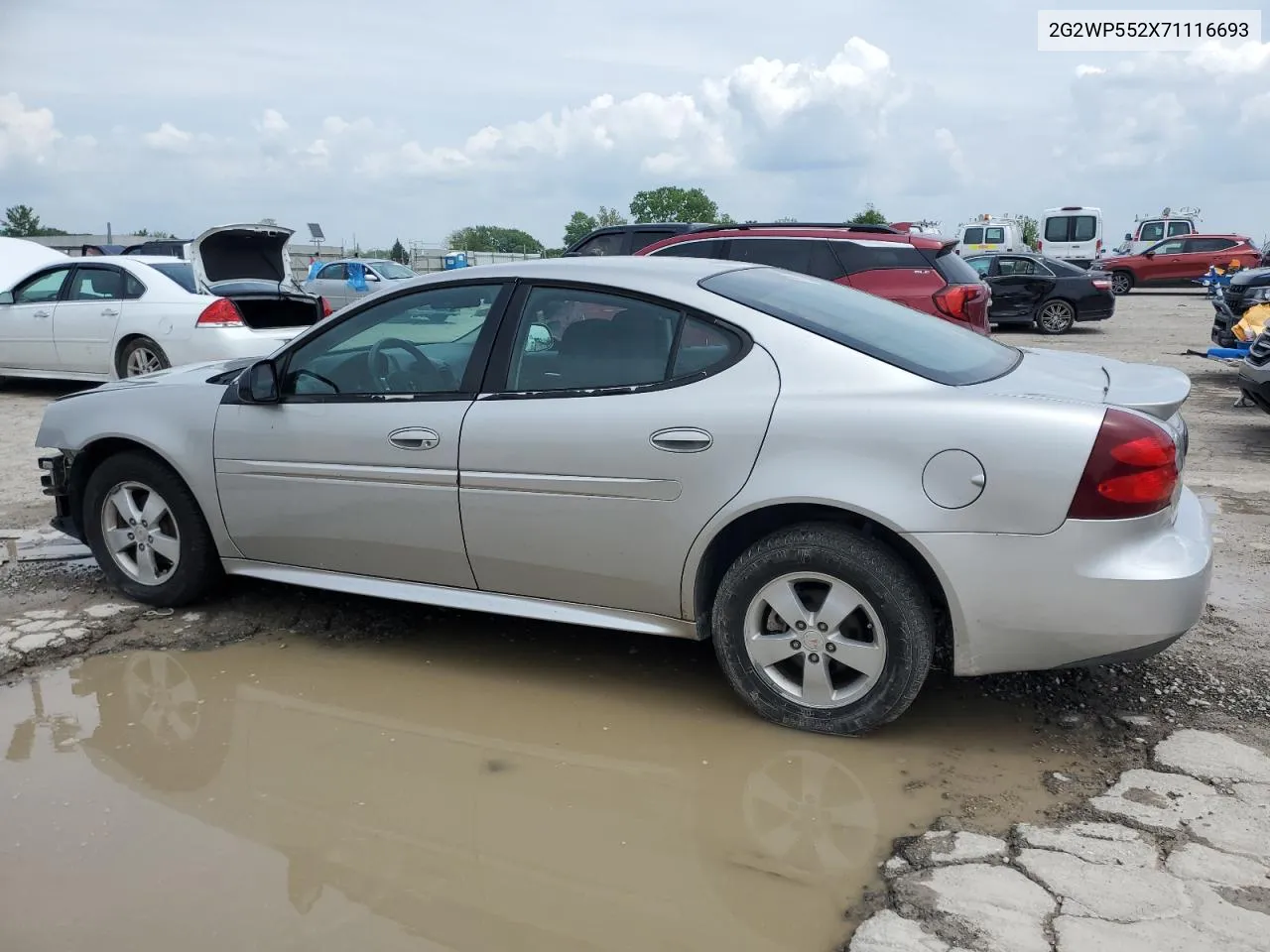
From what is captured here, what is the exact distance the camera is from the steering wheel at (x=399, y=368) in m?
4.18

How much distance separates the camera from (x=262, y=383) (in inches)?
175

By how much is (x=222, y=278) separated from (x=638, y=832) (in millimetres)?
8659

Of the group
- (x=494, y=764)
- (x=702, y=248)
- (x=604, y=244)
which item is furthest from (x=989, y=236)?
(x=494, y=764)

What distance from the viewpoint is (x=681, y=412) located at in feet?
12.1

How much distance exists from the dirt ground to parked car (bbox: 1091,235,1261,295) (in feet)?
86.3

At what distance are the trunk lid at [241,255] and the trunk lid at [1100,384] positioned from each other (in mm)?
7974

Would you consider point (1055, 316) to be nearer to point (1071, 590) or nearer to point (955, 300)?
point (955, 300)

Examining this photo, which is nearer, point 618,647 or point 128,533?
point 618,647

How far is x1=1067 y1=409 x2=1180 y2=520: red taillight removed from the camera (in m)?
3.22

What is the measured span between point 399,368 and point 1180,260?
28748 millimetres

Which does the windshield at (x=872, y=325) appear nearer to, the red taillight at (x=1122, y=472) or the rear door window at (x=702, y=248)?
the red taillight at (x=1122, y=472)

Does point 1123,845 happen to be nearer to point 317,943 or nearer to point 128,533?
point 317,943

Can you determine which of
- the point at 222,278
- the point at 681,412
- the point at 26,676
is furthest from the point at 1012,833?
the point at 222,278

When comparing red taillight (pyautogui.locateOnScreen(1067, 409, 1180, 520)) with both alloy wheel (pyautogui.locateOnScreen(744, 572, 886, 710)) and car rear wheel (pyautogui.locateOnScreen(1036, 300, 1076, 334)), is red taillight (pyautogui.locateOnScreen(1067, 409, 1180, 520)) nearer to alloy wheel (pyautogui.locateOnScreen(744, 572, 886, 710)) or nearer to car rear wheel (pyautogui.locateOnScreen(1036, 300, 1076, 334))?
alloy wheel (pyautogui.locateOnScreen(744, 572, 886, 710))
